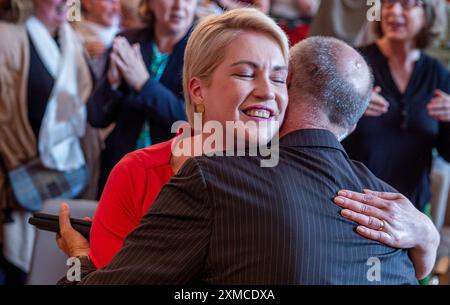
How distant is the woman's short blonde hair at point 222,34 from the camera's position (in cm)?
111

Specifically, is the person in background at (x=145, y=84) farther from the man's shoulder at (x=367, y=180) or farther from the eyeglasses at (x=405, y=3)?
the man's shoulder at (x=367, y=180)

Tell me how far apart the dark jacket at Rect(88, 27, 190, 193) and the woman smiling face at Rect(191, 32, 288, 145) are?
74cm

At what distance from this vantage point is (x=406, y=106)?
1875 mm

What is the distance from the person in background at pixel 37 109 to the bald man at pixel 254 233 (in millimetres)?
1323

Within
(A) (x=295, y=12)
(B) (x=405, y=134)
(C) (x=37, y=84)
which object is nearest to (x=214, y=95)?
(B) (x=405, y=134)

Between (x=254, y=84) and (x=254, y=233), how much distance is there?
25 cm

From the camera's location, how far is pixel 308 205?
3.31 ft

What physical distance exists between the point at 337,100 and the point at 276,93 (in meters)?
0.10

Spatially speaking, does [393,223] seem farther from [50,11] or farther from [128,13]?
[128,13]

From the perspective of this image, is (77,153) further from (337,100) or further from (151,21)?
(337,100)

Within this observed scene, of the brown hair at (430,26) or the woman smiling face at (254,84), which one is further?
the brown hair at (430,26)

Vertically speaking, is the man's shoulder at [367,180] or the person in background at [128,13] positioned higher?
the person in background at [128,13]

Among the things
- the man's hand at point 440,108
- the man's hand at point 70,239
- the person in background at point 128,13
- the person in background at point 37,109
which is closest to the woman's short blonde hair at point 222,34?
the man's hand at point 70,239
